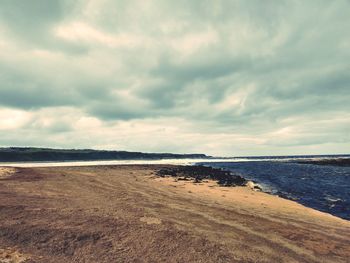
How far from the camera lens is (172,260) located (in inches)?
349

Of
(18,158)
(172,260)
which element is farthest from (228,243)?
(18,158)

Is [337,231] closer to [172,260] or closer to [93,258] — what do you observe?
[172,260]

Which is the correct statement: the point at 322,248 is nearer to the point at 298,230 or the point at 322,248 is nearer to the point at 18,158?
the point at 298,230

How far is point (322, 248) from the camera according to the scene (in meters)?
10.3

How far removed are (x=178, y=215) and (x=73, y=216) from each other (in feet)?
15.7

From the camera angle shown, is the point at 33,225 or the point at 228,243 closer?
the point at 228,243

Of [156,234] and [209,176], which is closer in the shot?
[156,234]

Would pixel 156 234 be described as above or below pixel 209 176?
below

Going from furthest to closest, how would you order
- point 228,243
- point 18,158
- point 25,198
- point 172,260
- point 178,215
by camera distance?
point 18,158 → point 25,198 → point 178,215 → point 228,243 → point 172,260

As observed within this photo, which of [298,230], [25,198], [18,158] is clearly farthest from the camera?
[18,158]

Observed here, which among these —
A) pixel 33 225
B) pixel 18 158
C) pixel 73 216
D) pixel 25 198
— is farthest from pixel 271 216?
pixel 18 158

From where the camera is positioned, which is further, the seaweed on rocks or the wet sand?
the seaweed on rocks

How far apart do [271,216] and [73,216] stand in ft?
32.6

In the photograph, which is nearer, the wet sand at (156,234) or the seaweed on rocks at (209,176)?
the wet sand at (156,234)
